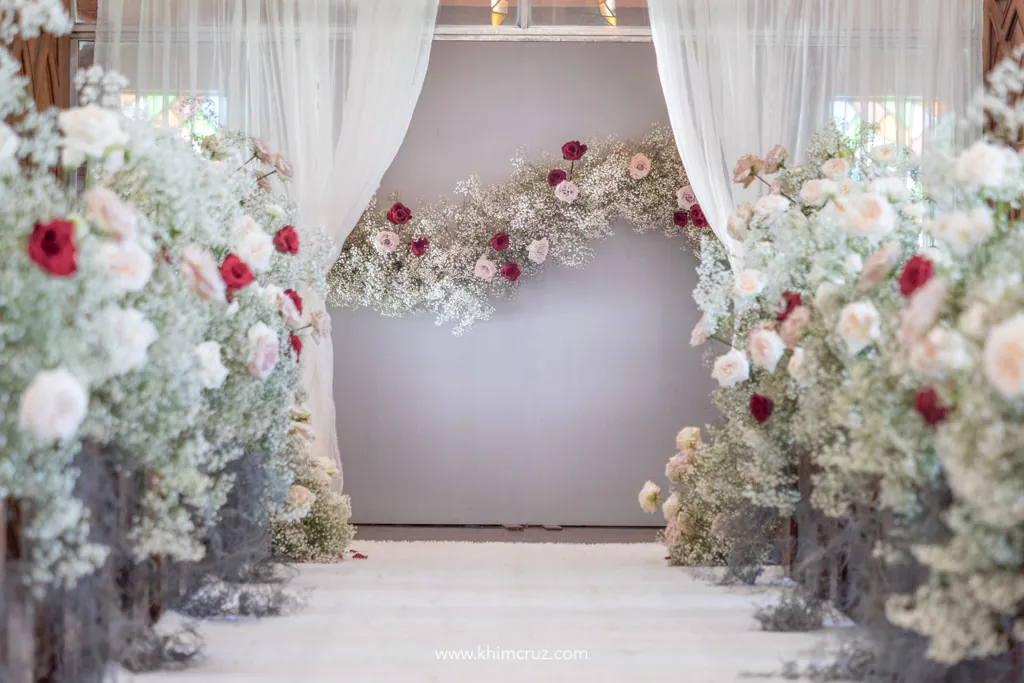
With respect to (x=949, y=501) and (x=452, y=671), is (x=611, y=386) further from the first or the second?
(x=949, y=501)

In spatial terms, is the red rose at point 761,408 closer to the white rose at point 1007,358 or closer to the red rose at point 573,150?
the white rose at point 1007,358

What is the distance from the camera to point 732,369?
3.67 m

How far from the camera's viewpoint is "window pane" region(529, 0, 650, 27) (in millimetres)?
5812

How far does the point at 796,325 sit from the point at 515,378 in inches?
124

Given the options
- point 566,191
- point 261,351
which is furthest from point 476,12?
point 261,351

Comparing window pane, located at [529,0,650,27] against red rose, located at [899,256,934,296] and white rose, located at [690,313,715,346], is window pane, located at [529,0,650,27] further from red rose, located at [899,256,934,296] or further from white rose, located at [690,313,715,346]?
red rose, located at [899,256,934,296]

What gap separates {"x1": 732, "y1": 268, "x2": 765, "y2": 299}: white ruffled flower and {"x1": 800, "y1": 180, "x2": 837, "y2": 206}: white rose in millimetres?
298

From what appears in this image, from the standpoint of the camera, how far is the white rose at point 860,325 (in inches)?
104

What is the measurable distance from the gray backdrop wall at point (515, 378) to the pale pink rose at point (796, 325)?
300cm

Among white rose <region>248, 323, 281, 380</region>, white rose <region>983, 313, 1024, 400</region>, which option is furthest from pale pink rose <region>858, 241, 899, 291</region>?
white rose <region>248, 323, 281, 380</region>

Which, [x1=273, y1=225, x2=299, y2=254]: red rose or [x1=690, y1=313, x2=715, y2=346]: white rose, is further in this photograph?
[x1=690, y1=313, x2=715, y2=346]: white rose

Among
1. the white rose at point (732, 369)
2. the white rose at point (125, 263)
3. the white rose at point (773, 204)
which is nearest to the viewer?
the white rose at point (125, 263)

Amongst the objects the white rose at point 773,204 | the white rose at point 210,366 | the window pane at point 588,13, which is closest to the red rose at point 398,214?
the window pane at point 588,13

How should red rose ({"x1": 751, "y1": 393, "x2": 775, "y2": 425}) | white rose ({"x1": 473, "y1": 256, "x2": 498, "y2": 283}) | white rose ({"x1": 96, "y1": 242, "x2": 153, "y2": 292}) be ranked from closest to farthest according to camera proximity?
1. white rose ({"x1": 96, "y1": 242, "x2": 153, "y2": 292})
2. red rose ({"x1": 751, "y1": 393, "x2": 775, "y2": 425})
3. white rose ({"x1": 473, "y1": 256, "x2": 498, "y2": 283})
